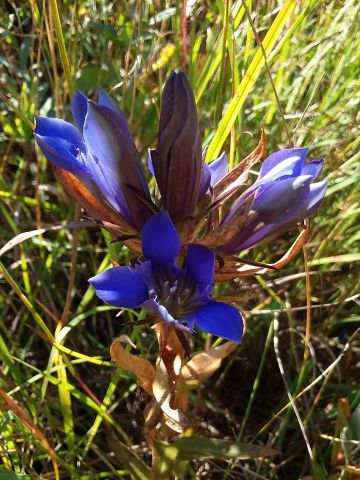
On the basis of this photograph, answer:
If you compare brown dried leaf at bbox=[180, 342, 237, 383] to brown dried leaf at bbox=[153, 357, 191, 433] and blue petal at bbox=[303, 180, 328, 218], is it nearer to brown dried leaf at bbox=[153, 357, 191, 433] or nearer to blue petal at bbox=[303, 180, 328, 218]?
brown dried leaf at bbox=[153, 357, 191, 433]

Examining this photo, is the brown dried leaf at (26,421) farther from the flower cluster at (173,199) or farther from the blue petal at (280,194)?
the blue petal at (280,194)

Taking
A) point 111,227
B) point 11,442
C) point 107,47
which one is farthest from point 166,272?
point 107,47

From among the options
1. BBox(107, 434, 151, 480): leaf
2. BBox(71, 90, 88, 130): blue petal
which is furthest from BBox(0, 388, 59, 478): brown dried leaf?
BBox(71, 90, 88, 130): blue petal

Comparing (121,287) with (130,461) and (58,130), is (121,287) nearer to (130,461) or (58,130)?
(58,130)

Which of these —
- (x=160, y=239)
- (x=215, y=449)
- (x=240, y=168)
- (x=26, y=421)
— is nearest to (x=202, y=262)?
(x=160, y=239)

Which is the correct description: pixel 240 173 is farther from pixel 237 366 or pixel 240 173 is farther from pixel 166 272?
pixel 237 366
